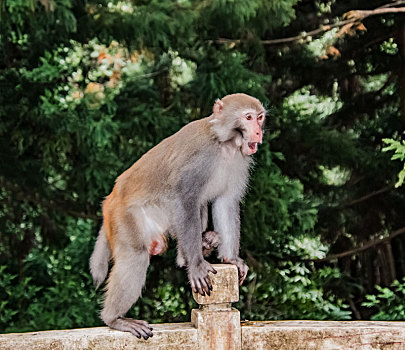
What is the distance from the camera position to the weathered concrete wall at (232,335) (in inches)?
94.2

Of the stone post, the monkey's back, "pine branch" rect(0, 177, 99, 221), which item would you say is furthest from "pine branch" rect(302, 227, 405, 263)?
the stone post

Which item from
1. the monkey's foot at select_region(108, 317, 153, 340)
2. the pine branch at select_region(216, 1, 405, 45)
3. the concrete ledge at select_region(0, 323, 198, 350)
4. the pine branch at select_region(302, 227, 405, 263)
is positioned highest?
the pine branch at select_region(216, 1, 405, 45)

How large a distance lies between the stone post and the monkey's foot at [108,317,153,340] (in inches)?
7.4

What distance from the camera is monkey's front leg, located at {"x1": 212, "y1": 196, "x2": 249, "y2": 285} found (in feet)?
10.3

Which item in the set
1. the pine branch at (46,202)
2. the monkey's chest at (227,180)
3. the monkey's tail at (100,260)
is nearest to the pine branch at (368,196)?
the pine branch at (46,202)

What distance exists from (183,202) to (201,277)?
453 millimetres

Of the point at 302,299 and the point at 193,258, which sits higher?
the point at 302,299

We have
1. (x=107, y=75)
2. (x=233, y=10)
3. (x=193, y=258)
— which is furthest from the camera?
(x=107, y=75)

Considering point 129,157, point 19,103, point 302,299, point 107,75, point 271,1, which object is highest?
point 271,1

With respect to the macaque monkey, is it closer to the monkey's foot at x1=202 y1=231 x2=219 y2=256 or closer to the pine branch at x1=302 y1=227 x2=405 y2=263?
the monkey's foot at x1=202 y1=231 x2=219 y2=256

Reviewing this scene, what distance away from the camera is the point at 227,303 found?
2.45 m

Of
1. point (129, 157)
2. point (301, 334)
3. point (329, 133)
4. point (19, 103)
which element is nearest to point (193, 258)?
point (301, 334)

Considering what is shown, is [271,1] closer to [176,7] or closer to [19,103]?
[176,7]

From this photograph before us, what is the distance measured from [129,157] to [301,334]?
151 inches
